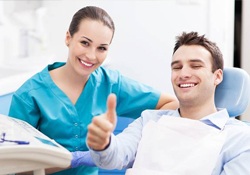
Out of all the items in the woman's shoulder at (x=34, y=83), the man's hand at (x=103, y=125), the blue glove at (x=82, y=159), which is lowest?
the blue glove at (x=82, y=159)

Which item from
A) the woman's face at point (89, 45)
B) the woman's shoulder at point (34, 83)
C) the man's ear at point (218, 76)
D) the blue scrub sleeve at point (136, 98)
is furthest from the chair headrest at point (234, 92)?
the woman's shoulder at point (34, 83)

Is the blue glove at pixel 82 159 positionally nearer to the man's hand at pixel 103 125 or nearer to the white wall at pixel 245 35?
the man's hand at pixel 103 125

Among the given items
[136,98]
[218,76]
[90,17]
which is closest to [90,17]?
[90,17]

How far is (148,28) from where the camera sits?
2.81m

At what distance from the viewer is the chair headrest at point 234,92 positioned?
170cm

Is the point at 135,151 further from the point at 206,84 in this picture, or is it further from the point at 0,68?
the point at 0,68

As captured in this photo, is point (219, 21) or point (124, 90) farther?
point (219, 21)

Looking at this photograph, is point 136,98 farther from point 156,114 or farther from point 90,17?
point 90,17

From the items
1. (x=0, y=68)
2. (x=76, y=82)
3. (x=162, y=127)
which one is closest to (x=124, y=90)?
(x=76, y=82)

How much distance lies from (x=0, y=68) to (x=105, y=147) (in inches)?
52.8

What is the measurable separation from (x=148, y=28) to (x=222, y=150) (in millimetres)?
1474

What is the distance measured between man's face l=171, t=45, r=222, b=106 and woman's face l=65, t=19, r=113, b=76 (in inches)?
10.5

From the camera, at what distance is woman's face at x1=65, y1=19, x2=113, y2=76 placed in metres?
1.67

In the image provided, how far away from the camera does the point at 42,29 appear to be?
107 inches
